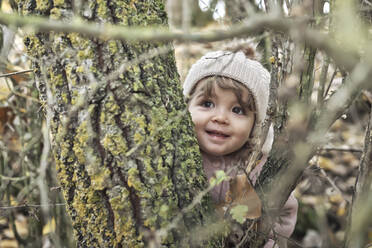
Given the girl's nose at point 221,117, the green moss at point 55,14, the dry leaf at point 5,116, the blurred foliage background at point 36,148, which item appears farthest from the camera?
the dry leaf at point 5,116

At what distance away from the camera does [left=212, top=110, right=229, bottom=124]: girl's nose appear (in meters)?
1.98

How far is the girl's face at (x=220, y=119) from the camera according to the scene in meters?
2.00

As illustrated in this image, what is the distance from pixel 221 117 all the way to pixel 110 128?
86 cm

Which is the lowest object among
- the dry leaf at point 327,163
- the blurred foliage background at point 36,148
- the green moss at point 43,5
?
the dry leaf at point 327,163

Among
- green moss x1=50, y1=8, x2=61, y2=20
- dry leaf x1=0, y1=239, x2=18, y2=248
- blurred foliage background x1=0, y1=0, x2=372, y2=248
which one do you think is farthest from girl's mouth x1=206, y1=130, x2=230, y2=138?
dry leaf x1=0, y1=239, x2=18, y2=248

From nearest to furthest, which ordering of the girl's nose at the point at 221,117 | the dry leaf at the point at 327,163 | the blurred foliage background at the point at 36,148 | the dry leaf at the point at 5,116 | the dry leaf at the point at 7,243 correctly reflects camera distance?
1. the blurred foliage background at the point at 36,148
2. the girl's nose at the point at 221,117
3. the dry leaf at the point at 5,116
4. the dry leaf at the point at 7,243
5. the dry leaf at the point at 327,163

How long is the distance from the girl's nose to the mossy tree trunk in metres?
0.71

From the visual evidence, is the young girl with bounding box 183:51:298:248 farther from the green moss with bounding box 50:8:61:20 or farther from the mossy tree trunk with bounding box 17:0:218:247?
the green moss with bounding box 50:8:61:20

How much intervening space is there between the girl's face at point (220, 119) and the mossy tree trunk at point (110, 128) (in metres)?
0.72

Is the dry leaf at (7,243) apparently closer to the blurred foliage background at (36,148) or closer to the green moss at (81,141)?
the blurred foliage background at (36,148)

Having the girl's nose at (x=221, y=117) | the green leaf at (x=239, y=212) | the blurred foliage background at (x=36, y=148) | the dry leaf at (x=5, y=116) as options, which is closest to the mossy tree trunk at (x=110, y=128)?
the green leaf at (x=239, y=212)

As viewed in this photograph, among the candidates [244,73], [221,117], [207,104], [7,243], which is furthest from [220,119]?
[7,243]

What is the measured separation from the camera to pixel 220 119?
198 centimetres

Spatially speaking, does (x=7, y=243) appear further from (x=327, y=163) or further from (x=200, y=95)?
(x=327, y=163)
